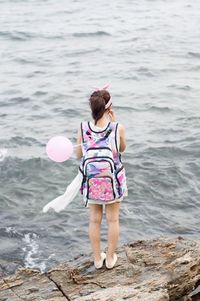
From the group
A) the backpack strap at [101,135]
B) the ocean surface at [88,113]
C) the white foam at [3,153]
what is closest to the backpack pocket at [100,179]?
the backpack strap at [101,135]

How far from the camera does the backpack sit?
598cm

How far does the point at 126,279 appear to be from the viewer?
6242 millimetres

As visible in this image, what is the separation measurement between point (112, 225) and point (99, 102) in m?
1.42

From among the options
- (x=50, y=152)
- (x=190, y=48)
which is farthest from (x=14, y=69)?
(x=50, y=152)

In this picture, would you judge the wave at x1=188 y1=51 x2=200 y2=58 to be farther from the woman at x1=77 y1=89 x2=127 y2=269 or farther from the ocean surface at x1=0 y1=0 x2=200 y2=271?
the woman at x1=77 y1=89 x2=127 y2=269

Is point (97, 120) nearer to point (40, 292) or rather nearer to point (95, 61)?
point (40, 292)

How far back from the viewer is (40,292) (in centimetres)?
619

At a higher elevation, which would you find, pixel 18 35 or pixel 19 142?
pixel 19 142

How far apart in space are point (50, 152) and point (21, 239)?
3.65 metres

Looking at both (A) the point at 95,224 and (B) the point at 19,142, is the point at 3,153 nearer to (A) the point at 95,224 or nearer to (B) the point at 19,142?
(B) the point at 19,142

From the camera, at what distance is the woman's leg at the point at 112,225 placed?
6309mm

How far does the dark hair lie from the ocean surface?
120 centimetres

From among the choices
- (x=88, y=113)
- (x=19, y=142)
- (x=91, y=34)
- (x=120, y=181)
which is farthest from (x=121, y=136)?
(x=91, y=34)

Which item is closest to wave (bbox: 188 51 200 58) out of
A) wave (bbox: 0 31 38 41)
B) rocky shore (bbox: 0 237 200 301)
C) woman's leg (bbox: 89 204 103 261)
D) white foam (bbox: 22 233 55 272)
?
wave (bbox: 0 31 38 41)
